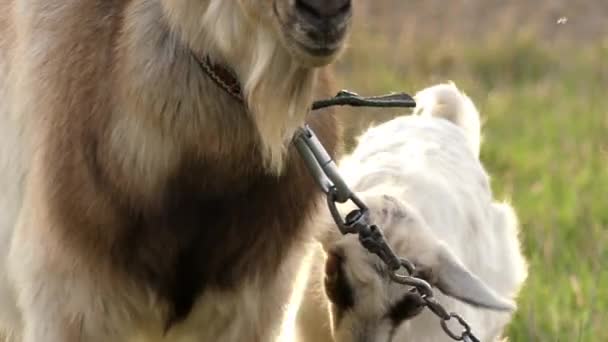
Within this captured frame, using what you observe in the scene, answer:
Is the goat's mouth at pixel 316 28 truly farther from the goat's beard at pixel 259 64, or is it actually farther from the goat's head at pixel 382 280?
the goat's head at pixel 382 280

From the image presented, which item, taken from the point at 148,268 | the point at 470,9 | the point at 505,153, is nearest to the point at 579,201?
the point at 505,153

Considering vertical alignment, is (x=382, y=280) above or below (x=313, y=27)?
below

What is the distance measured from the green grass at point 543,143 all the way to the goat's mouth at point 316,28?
7.20 feet

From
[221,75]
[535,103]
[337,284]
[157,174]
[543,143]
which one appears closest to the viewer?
[221,75]

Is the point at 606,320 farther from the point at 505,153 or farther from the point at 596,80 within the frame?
the point at 596,80

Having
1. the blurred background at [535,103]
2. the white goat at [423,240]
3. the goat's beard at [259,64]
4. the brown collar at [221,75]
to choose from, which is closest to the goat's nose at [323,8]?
the goat's beard at [259,64]

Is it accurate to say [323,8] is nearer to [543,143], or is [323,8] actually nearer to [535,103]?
[543,143]

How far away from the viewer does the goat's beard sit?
119 inches

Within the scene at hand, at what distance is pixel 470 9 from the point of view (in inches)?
523

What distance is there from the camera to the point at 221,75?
10.3ft

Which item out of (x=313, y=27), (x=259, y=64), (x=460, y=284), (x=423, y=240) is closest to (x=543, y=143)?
(x=423, y=240)

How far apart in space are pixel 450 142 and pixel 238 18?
5.84ft

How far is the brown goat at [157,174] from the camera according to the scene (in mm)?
3154

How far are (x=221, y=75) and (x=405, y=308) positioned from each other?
31.9 inches
